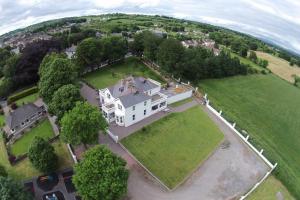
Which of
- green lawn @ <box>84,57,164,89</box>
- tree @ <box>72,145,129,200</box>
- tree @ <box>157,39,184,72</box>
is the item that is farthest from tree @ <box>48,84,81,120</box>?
tree @ <box>157,39,184,72</box>

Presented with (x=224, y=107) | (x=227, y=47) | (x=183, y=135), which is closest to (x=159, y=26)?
(x=227, y=47)

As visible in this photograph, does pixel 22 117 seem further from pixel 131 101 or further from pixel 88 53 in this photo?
pixel 131 101

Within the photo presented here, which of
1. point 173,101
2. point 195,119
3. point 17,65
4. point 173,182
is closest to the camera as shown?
point 173,182

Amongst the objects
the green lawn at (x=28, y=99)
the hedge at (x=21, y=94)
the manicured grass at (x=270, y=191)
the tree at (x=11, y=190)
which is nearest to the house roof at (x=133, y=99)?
the tree at (x=11, y=190)

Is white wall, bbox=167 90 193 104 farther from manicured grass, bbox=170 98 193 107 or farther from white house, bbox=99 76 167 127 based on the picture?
white house, bbox=99 76 167 127

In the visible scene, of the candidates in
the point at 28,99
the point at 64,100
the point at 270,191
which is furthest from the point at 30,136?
the point at 270,191

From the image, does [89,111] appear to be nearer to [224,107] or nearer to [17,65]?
[224,107]
